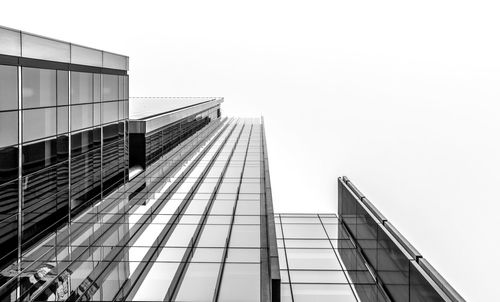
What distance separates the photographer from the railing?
750 inches

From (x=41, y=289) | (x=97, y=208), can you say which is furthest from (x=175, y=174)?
(x=41, y=289)

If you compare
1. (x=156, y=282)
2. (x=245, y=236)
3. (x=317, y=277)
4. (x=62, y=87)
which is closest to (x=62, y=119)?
(x=62, y=87)

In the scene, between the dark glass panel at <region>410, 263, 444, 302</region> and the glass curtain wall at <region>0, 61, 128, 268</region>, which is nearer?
the glass curtain wall at <region>0, 61, 128, 268</region>

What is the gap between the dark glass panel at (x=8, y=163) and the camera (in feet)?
53.6

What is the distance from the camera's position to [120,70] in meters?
30.0

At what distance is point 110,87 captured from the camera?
2806 centimetres

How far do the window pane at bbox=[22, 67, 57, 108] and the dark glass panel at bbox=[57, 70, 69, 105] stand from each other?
443 mm

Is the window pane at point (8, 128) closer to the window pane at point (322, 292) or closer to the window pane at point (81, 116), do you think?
the window pane at point (81, 116)

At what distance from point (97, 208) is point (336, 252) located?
1890cm

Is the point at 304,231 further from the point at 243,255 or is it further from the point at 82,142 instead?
the point at 243,255

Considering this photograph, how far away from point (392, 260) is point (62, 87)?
56.8 ft

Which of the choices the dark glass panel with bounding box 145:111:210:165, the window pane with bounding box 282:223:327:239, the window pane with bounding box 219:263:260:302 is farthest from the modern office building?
the window pane with bounding box 282:223:327:239

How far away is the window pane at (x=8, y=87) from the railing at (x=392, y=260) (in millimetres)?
16423

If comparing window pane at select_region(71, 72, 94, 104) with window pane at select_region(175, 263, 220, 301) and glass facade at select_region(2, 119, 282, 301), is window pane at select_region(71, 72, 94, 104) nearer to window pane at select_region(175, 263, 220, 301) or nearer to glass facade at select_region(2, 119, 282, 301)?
glass facade at select_region(2, 119, 282, 301)
